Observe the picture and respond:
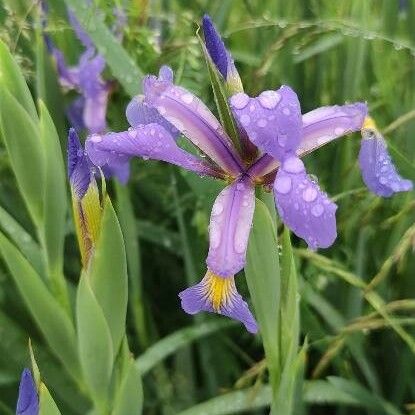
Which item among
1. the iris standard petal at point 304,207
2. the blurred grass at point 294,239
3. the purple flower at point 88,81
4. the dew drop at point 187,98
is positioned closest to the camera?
the iris standard petal at point 304,207

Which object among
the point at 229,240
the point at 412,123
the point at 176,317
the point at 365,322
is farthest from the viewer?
the point at 176,317

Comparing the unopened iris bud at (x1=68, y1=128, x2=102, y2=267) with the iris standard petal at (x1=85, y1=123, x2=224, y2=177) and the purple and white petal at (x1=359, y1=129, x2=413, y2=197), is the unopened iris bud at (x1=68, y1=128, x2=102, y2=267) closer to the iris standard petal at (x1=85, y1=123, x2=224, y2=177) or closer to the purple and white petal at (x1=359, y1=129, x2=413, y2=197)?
the iris standard petal at (x1=85, y1=123, x2=224, y2=177)

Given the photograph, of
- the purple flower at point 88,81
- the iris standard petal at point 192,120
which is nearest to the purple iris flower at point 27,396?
the iris standard petal at point 192,120

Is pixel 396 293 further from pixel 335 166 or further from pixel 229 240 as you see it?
pixel 229 240

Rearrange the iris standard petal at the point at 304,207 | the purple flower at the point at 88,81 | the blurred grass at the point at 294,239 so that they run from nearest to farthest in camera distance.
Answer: the iris standard petal at the point at 304,207
the blurred grass at the point at 294,239
the purple flower at the point at 88,81

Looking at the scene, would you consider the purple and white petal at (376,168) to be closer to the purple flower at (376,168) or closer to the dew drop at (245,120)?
the purple flower at (376,168)

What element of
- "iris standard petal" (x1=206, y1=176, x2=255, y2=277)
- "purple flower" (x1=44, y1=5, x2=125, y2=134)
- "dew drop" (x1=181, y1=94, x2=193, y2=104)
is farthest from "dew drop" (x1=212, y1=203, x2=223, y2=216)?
"purple flower" (x1=44, y1=5, x2=125, y2=134)

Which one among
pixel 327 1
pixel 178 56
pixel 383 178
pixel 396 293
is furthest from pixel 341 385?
pixel 327 1
